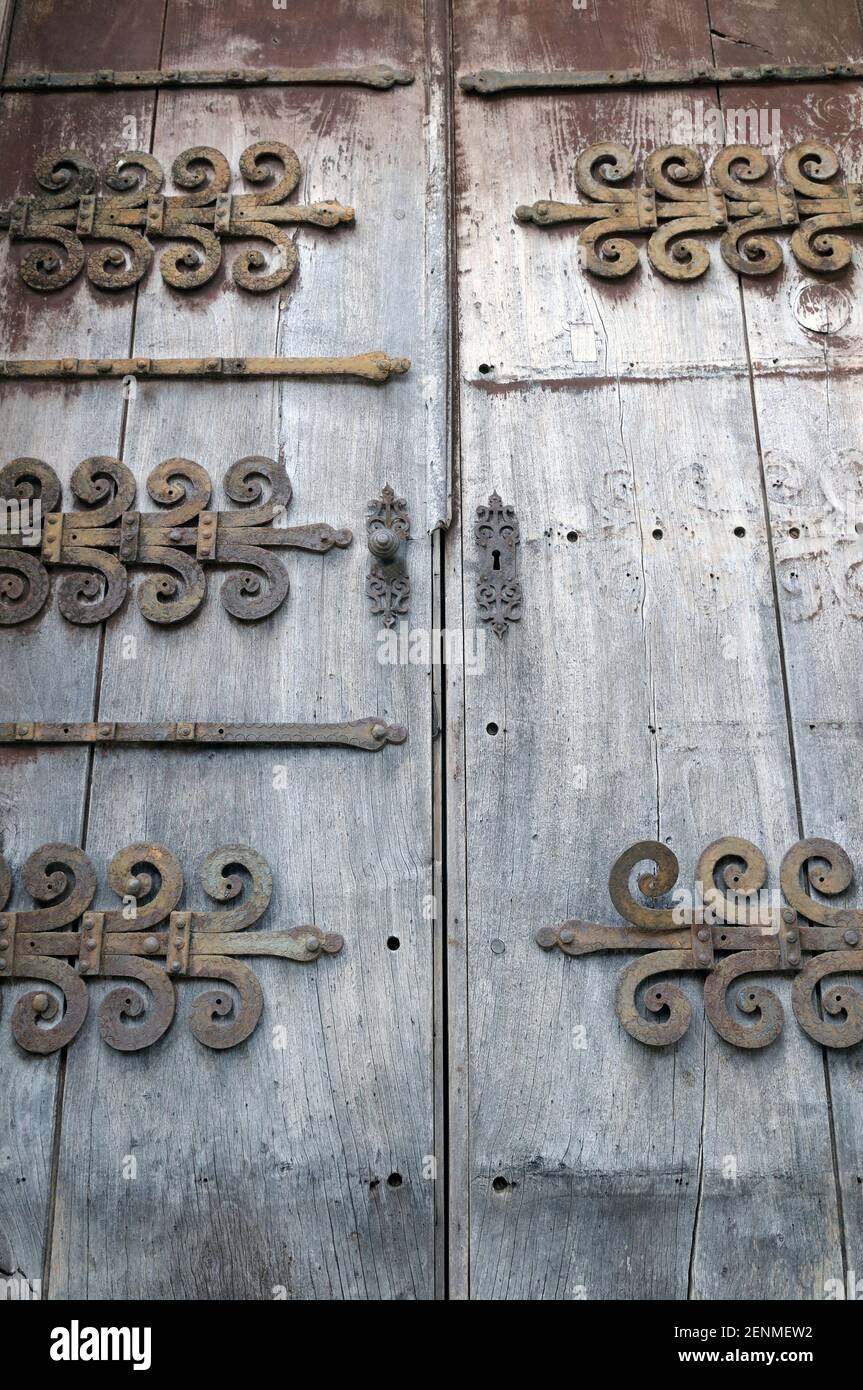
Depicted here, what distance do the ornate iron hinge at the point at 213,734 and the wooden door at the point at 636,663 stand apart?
0.14 meters

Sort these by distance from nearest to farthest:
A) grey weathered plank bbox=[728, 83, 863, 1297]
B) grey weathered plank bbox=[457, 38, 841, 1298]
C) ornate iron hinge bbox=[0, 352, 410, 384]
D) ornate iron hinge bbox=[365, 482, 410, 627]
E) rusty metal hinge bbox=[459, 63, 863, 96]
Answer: grey weathered plank bbox=[457, 38, 841, 1298]
grey weathered plank bbox=[728, 83, 863, 1297]
ornate iron hinge bbox=[365, 482, 410, 627]
ornate iron hinge bbox=[0, 352, 410, 384]
rusty metal hinge bbox=[459, 63, 863, 96]

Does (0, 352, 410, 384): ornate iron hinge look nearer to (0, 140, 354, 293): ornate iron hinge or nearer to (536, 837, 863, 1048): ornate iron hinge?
(0, 140, 354, 293): ornate iron hinge

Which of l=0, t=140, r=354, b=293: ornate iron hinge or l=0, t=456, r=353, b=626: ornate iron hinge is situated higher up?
l=0, t=140, r=354, b=293: ornate iron hinge

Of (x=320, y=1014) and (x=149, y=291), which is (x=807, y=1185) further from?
(x=149, y=291)

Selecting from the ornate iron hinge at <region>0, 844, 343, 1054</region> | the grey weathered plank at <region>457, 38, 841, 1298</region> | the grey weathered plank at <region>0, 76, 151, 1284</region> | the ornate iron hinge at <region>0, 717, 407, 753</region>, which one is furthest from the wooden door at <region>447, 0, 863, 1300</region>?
the grey weathered plank at <region>0, 76, 151, 1284</region>

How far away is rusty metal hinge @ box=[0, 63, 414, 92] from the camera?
99.7 inches

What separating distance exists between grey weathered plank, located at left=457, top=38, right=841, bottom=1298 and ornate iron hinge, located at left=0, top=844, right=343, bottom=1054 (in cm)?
36

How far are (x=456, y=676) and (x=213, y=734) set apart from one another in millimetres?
422

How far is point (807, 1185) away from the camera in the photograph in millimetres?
1880

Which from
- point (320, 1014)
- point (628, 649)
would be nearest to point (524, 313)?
point (628, 649)

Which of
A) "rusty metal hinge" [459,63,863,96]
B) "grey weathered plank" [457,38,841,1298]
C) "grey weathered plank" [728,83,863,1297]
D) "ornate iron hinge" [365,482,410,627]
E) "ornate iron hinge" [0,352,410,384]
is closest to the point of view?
"grey weathered plank" [457,38,841,1298]

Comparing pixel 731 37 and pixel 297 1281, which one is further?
pixel 731 37

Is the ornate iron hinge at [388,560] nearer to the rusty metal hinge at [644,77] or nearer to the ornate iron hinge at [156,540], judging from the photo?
the ornate iron hinge at [156,540]
